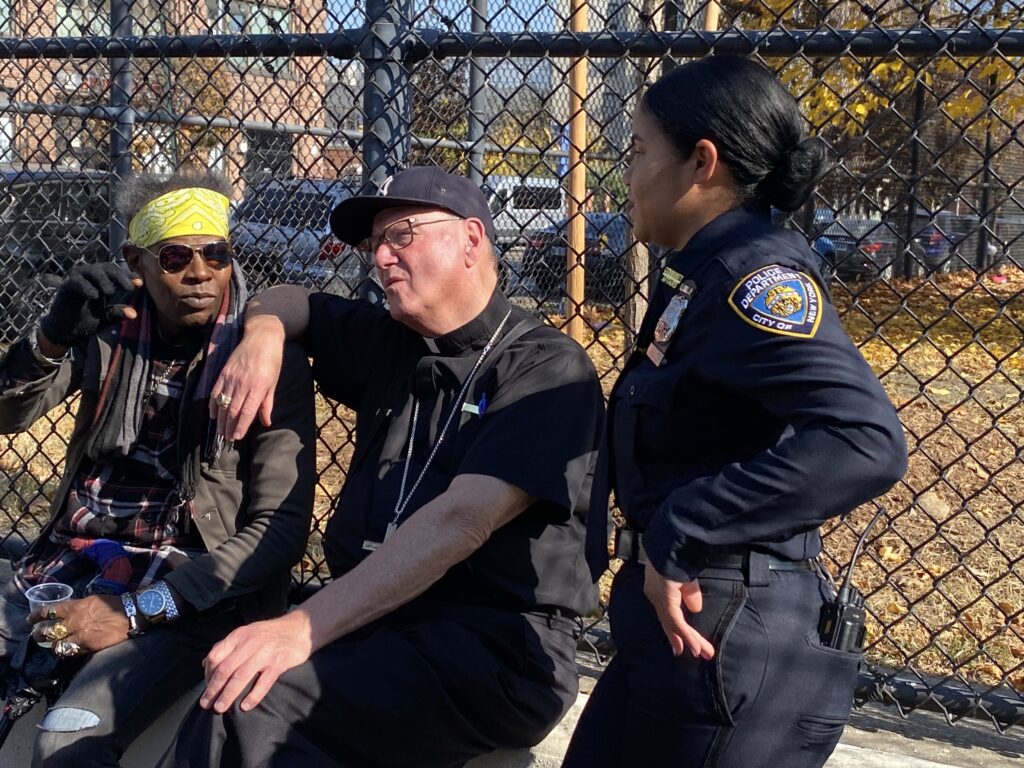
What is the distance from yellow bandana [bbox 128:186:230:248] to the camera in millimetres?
2934

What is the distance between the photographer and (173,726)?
2883mm

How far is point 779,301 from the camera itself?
1.67 m

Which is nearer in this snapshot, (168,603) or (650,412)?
(650,412)

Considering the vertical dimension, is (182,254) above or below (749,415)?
above

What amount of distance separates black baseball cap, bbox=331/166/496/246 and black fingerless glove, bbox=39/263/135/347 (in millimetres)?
698

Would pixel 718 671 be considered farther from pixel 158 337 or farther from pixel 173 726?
pixel 158 337

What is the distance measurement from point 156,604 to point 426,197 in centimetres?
122

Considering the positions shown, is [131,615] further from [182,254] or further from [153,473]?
[182,254]

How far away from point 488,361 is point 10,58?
2.21m

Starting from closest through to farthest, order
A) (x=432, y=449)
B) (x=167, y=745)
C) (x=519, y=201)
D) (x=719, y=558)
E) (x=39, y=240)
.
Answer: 1. (x=719, y=558)
2. (x=432, y=449)
3. (x=167, y=745)
4. (x=519, y=201)
5. (x=39, y=240)

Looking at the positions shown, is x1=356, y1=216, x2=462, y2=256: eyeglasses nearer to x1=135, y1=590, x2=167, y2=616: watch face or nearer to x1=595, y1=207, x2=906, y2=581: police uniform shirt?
x1=595, y1=207, x2=906, y2=581: police uniform shirt

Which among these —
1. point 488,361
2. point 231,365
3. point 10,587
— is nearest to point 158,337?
point 231,365

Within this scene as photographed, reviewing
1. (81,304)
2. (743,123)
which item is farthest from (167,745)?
(743,123)

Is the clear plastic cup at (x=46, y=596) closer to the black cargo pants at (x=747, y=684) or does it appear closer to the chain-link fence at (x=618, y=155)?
the chain-link fence at (x=618, y=155)
